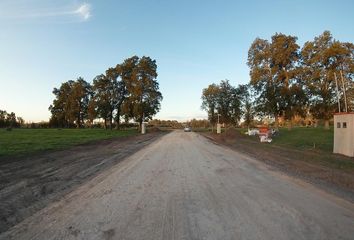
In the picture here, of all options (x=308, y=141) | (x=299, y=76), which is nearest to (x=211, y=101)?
(x=299, y=76)

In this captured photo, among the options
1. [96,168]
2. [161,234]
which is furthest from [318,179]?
[96,168]

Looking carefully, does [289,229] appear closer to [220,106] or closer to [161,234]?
[161,234]

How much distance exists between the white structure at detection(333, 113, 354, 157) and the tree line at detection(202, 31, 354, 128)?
29644 mm

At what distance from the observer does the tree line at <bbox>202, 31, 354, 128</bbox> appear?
1834 inches

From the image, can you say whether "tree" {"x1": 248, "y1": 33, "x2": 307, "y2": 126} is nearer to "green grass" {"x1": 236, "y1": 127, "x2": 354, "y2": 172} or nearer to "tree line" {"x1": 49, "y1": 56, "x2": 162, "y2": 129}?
"green grass" {"x1": 236, "y1": 127, "x2": 354, "y2": 172}

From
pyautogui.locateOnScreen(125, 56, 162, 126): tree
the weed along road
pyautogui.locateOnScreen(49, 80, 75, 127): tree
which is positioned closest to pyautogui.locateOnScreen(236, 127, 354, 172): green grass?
the weed along road

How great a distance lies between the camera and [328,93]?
46.9 meters

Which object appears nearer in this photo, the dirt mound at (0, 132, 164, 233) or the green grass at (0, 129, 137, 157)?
the dirt mound at (0, 132, 164, 233)

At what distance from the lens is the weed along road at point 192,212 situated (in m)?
4.89

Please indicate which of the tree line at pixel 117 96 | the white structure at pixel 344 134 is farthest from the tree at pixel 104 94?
the white structure at pixel 344 134

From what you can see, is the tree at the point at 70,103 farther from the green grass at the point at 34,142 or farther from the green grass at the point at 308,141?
the green grass at the point at 308,141

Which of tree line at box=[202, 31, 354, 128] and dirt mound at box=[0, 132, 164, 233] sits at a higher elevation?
tree line at box=[202, 31, 354, 128]

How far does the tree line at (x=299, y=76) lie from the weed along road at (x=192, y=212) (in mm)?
40979

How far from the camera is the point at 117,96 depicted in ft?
249
